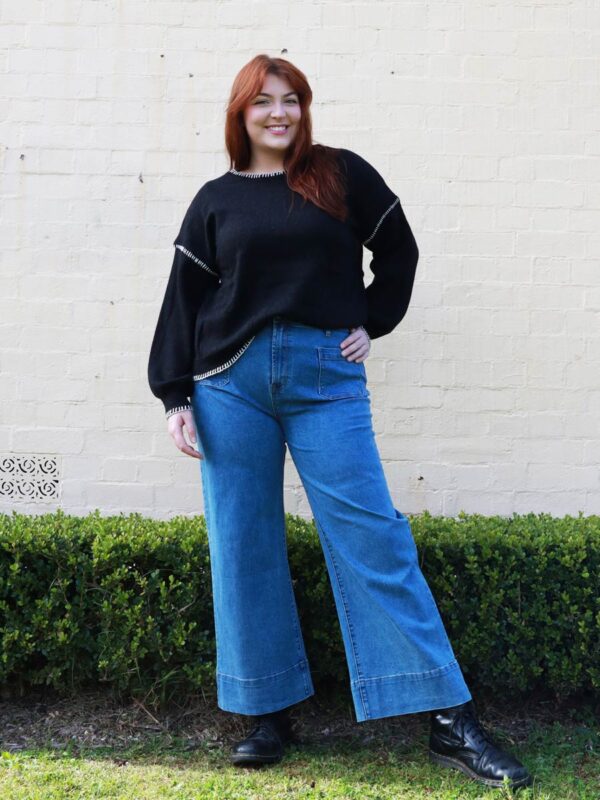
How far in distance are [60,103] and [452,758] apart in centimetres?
295

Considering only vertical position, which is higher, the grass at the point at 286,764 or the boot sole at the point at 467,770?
the boot sole at the point at 467,770

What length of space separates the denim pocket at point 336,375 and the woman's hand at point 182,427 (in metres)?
0.41

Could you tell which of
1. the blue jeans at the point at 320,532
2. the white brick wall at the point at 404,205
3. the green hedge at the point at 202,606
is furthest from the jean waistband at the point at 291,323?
the white brick wall at the point at 404,205

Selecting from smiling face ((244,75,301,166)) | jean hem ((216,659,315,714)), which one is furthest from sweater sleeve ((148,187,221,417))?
jean hem ((216,659,315,714))

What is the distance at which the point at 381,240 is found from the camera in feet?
9.79

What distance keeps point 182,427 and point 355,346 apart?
583mm

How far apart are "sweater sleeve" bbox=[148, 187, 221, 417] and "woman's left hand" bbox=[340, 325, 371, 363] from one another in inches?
18.1

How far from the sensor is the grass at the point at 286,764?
Result: 2.73 meters

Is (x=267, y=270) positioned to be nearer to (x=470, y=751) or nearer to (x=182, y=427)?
(x=182, y=427)

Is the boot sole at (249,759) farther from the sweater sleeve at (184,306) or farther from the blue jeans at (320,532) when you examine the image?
the sweater sleeve at (184,306)

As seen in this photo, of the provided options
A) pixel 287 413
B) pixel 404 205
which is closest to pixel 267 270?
pixel 287 413

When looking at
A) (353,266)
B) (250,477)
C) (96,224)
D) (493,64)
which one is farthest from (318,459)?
(493,64)

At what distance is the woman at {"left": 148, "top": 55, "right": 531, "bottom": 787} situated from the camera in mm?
2719

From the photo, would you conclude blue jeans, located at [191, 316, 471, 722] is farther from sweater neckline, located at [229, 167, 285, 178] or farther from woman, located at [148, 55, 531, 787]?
sweater neckline, located at [229, 167, 285, 178]
